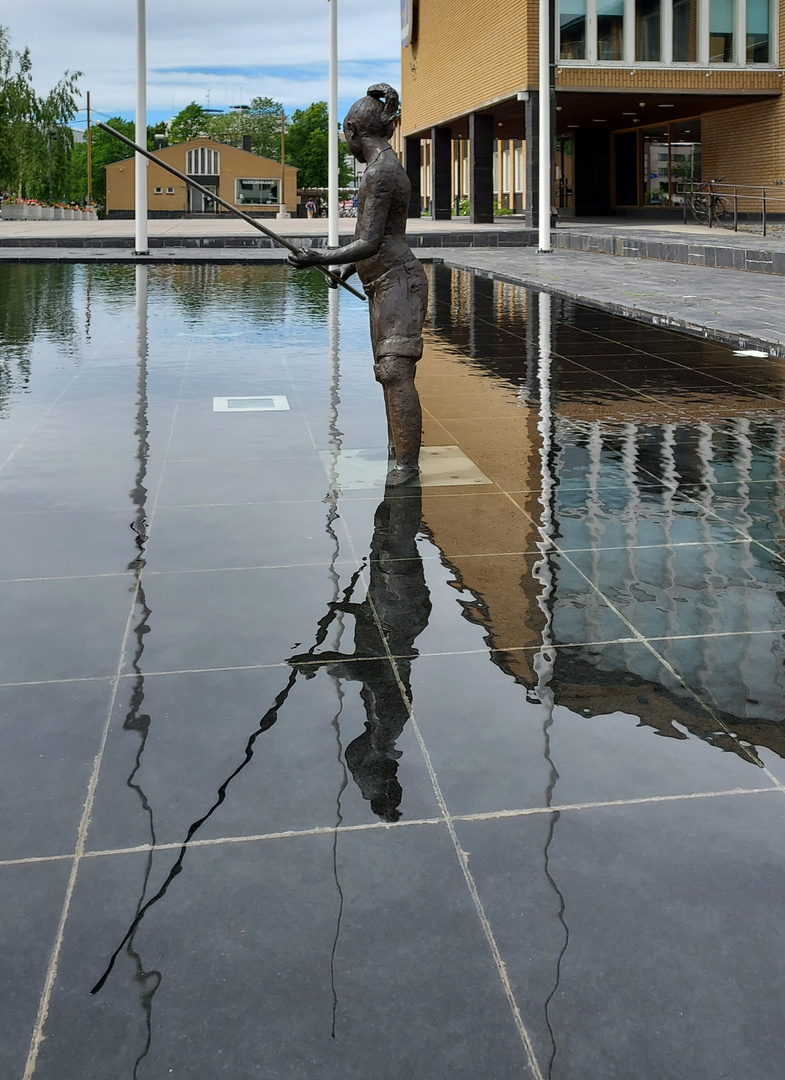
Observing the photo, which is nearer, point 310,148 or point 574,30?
point 574,30

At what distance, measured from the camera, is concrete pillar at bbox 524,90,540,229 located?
35.8m

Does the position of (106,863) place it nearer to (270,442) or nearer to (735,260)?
(270,442)

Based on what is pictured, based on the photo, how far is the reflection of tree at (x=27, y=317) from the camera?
11133mm

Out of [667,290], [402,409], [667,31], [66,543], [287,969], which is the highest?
[667,31]

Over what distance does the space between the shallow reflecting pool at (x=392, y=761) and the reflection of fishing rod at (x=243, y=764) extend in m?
0.01

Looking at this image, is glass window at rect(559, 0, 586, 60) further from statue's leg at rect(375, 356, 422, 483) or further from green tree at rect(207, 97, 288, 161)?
green tree at rect(207, 97, 288, 161)

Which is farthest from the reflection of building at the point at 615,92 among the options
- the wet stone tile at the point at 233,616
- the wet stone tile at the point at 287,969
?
the wet stone tile at the point at 287,969

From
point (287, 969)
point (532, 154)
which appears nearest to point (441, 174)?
point (532, 154)

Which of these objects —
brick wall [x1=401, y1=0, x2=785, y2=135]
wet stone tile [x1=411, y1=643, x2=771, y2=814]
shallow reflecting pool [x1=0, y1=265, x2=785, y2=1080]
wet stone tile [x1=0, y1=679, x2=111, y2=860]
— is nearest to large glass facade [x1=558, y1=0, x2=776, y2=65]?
brick wall [x1=401, y1=0, x2=785, y2=135]

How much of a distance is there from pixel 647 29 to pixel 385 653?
36.1m

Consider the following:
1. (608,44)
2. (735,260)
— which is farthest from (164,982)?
(608,44)

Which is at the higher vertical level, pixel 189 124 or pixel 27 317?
pixel 189 124

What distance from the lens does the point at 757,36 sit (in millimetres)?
36688

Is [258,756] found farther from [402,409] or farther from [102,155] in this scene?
[102,155]
